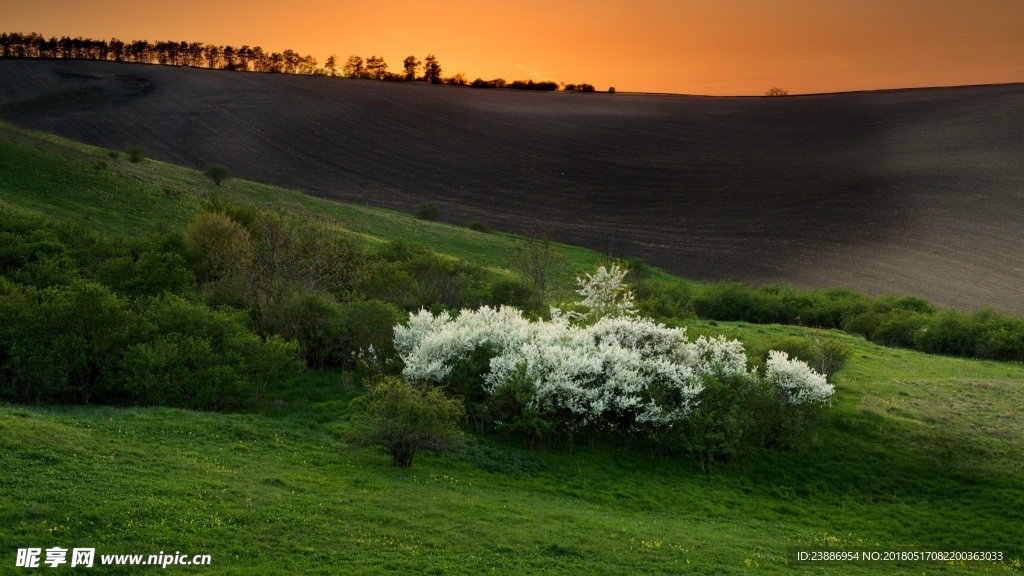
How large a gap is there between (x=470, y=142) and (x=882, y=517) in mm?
127501

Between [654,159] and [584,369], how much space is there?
110m

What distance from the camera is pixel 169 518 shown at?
74.0 feet

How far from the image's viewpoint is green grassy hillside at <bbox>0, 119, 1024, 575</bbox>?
22.4m

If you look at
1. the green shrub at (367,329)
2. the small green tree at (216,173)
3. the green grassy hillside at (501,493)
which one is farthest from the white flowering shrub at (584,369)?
the small green tree at (216,173)

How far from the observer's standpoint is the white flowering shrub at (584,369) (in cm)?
3959

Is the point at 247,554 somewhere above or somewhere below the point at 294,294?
below

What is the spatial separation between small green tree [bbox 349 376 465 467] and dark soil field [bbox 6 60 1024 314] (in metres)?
73.6

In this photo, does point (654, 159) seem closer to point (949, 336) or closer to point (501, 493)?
point (949, 336)

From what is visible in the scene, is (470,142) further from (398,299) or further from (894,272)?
(398,299)

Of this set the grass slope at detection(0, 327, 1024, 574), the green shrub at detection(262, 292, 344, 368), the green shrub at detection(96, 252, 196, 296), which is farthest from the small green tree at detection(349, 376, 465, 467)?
the green shrub at detection(96, 252, 196, 296)

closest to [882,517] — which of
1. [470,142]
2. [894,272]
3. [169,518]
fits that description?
[169,518]

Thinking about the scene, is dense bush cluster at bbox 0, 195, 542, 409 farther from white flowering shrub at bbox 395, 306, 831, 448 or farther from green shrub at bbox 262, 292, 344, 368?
white flowering shrub at bbox 395, 306, 831, 448

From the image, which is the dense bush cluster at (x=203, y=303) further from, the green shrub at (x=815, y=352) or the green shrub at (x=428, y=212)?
the green shrub at (x=428, y=212)

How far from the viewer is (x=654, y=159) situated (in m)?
144
